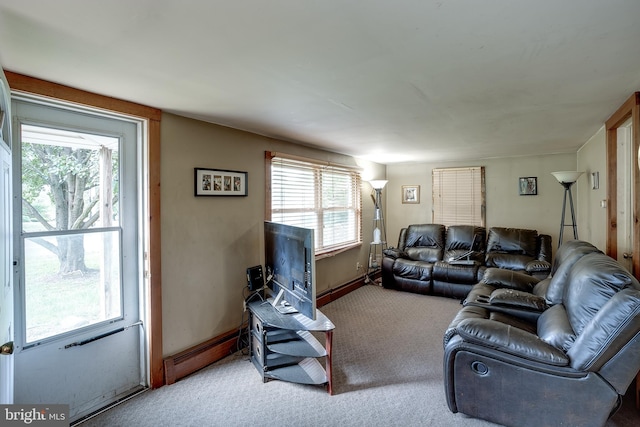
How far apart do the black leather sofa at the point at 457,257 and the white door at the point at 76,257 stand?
3729 mm

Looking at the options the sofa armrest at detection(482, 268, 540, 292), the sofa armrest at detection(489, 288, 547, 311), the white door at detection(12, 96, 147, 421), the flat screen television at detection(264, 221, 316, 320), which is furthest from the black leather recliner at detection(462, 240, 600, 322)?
the white door at detection(12, 96, 147, 421)

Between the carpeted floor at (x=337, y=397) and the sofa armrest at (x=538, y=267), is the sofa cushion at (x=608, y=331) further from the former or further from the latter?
the sofa armrest at (x=538, y=267)

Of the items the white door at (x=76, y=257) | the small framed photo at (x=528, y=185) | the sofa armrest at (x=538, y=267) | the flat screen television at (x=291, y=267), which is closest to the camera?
the white door at (x=76, y=257)

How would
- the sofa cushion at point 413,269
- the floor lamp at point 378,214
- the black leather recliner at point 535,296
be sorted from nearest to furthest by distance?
the black leather recliner at point 535,296 < the sofa cushion at point 413,269 < the floor lamp at point 378,214

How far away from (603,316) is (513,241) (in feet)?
11.1

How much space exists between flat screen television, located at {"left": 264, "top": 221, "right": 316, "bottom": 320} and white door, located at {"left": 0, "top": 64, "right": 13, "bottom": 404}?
63.6 inches

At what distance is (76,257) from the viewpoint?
82.8 inches

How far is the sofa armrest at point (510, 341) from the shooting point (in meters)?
1.73

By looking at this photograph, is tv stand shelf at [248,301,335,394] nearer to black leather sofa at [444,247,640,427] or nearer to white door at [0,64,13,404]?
black leather sofa at [444,247,640,427]

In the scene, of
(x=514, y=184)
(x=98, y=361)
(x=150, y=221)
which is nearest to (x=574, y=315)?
(x=150, y=221)

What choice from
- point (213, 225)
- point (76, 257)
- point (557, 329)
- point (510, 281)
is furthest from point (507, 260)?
point (76, 257)

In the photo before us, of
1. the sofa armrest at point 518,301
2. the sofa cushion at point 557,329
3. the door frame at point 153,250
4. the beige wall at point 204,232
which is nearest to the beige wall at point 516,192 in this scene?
the sofa armrest at point 518,301

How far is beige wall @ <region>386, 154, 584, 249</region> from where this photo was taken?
15.6 feet

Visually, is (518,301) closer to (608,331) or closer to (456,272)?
(608,331)
